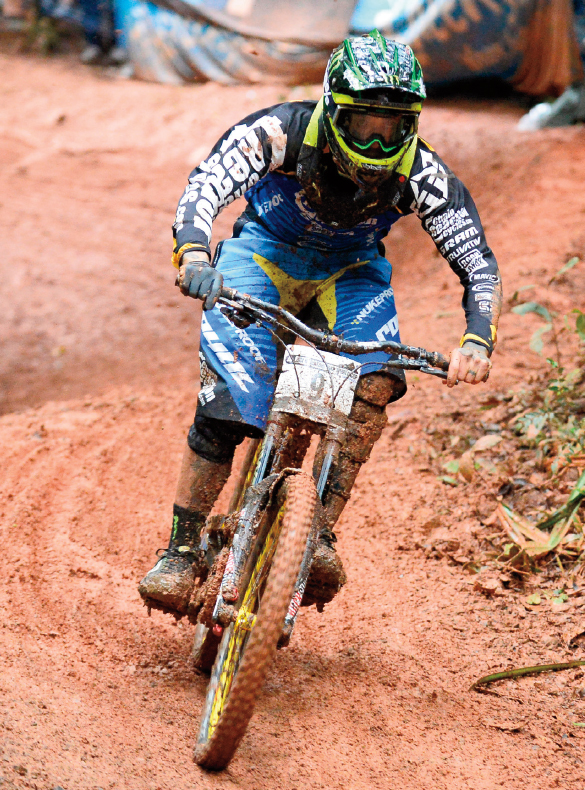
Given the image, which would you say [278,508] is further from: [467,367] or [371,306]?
[371,306]

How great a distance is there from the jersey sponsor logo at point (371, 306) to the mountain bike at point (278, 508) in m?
0.30

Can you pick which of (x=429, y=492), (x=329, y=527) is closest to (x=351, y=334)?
(x=329, y=527)

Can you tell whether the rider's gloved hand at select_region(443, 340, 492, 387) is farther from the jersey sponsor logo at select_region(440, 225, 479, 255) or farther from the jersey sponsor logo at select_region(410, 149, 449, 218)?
the jersey sponsor logo at select_region(410, 149, 449, 218)

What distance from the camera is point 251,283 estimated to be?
11.1 ft

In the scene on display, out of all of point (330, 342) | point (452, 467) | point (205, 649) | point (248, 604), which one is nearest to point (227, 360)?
point (330, 342)

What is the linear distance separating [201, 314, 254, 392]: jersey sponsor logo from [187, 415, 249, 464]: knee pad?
20cm

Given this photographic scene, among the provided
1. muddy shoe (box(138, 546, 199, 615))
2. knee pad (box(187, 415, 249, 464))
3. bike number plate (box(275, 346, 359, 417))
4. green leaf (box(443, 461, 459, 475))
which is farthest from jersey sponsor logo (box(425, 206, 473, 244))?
green leaf (box(443, 461, 459, 475))

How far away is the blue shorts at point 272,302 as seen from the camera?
10.2ft

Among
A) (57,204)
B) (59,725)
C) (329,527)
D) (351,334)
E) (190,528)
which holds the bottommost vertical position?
(57,204)

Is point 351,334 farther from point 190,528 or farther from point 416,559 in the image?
point 416,559

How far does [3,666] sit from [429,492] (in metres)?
2.81

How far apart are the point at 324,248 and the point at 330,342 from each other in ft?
2.87

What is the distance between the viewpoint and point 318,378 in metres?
2.90

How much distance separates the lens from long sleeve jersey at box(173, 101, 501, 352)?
3.17 meters
